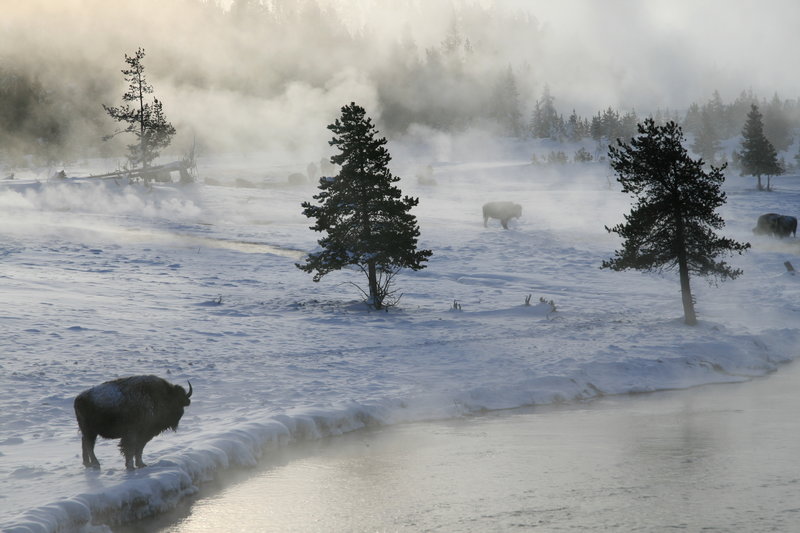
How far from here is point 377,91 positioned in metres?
157

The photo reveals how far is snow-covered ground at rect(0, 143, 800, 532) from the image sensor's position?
1191 centimetres

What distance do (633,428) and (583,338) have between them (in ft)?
27.5

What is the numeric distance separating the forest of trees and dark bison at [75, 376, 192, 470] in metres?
104

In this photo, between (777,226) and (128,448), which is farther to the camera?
(777,226)

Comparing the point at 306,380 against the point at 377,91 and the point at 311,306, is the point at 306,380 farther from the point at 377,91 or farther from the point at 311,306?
the point at 377,91

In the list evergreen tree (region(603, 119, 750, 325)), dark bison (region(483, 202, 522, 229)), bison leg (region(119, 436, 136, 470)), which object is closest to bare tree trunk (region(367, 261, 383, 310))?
evergreen tree (region(603, 119, 750, 325))

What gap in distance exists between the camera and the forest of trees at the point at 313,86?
126m

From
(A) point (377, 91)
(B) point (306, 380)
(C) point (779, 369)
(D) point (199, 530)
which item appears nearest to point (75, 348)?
(B) point (306, 380)

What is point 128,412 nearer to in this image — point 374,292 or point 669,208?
point 374,292

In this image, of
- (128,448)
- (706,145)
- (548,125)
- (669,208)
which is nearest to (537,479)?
(128,448)

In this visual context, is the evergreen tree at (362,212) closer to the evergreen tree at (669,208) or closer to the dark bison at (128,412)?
the evergreen tree at (669,208)

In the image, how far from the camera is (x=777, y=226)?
44625 mm

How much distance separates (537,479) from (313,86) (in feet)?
527

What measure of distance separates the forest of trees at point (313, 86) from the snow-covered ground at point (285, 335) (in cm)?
7560
